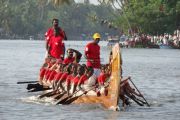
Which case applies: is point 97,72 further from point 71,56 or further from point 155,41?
point 155,41

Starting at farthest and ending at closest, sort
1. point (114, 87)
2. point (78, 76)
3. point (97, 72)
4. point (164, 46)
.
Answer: point (164, 46) < point (78, 76) < point (97, 72) < point (114, 87)

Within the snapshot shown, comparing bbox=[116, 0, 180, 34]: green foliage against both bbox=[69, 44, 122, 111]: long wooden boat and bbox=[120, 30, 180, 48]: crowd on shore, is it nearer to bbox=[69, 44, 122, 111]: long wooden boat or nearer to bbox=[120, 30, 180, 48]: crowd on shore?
bbox=[120, 30, 180, 48]: crowd on shore

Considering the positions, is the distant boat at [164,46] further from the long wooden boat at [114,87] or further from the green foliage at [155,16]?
the long wooden boat at [114,87]

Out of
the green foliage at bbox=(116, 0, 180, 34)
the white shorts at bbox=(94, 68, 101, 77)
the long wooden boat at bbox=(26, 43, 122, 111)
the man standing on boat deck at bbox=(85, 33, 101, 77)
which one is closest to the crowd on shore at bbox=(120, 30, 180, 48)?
the green foliage at bbox=(116, 0, 180, 34)

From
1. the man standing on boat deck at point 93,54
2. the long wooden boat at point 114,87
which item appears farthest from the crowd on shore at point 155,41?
the long wooden boat at point 114,87

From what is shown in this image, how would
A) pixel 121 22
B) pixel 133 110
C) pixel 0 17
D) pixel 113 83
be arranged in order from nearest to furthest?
pixel 113 83 < pixel 133 110 < pixel 121 22 < pixel 0 17

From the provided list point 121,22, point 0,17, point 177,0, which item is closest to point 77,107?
point 177,0

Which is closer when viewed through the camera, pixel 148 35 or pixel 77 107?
pixel 77 107

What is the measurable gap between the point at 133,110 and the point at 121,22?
8005 centimetres

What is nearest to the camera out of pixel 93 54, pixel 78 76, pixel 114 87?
pixel 114 87

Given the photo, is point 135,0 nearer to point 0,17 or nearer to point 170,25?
point 170,25

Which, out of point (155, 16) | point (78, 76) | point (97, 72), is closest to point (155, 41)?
point (155, 16)

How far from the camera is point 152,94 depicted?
31.3 meters

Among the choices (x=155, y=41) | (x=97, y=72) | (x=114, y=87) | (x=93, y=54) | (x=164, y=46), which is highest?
(x=93, y=54)
